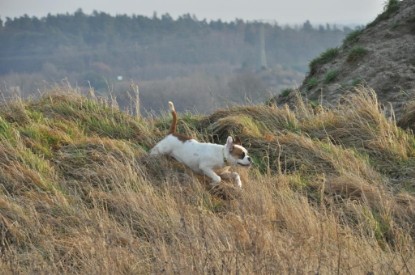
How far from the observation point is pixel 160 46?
94.1m

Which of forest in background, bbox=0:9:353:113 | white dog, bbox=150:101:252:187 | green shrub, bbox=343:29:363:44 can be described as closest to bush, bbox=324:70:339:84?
green shrub, bbox=343:29:363:44

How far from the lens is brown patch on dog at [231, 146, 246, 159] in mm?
6430

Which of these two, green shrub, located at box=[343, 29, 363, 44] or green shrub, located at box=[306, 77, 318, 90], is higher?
green shrub, located at box=[343, 29, 363, 44]

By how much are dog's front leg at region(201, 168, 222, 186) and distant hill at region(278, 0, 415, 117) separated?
3327mm

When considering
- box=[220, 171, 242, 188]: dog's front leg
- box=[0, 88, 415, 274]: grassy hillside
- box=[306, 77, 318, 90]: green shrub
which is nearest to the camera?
box=[0, 88, 415, 274]: grassy hillside

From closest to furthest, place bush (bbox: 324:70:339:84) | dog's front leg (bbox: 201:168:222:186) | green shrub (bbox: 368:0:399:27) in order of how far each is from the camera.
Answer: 1. dog's front leg (bbox: 201:168:222:186)
2. bush (bbox: 324:70:339:84)
3. green shrub (bbox: 368:0:399:27)

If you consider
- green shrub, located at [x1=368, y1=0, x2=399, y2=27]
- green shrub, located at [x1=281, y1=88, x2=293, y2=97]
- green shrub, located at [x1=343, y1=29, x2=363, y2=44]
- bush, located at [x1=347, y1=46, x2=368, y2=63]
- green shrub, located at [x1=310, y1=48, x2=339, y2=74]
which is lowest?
green shrub, located at [x1=281, y1=88, x2=293, y2=97]

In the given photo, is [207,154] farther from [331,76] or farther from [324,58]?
[324,58]

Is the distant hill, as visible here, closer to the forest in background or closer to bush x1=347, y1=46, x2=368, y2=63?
bush x1=347, y1=46, x2=368, y2=63

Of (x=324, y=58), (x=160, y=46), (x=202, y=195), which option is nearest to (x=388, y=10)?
(x=324, y=58)

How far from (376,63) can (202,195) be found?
18.6 feet

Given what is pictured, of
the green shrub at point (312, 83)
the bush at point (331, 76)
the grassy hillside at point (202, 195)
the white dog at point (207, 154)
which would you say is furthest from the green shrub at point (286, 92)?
the white dog at point (207, 154)

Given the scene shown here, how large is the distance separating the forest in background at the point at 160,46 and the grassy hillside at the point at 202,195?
5243 cm

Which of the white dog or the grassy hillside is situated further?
the white dog
